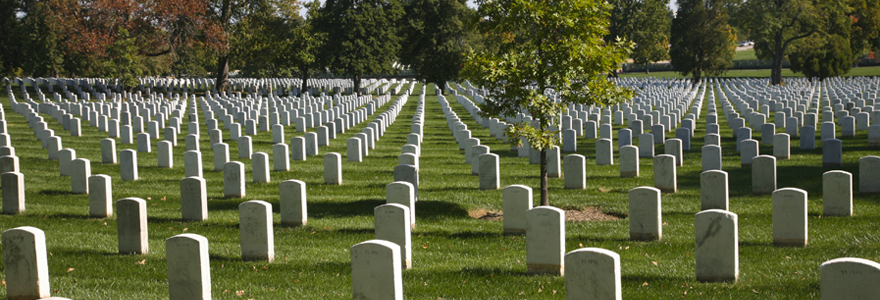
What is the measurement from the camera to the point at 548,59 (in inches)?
429

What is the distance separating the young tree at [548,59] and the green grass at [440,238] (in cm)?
184

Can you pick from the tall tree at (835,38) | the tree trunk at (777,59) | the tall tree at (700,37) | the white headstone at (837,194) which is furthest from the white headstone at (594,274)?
the tree trunk at (777,59)

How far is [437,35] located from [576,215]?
4507 cm

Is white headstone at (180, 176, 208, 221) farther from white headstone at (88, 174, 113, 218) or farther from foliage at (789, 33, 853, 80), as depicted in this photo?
foliage at (789, 33, 853, 80)

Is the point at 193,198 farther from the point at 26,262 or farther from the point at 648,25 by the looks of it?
the point at 648,25

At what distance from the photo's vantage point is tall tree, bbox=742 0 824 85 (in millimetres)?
58094

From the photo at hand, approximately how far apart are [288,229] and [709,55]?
2363 inches

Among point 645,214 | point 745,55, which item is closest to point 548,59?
point 645,214

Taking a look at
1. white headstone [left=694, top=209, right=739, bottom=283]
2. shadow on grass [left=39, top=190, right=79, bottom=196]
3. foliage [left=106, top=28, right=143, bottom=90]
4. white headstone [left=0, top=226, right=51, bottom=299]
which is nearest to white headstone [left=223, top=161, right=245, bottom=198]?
shadow on grass [left=39, top=190, right=79, bottom=196]

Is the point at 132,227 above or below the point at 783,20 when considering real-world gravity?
below

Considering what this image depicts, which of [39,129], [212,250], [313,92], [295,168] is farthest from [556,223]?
[313,92]

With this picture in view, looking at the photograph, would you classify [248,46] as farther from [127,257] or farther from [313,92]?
[127,257]

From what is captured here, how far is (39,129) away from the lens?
888 inches

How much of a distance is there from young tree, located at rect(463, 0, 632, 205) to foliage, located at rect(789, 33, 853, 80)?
56991 millimetres
